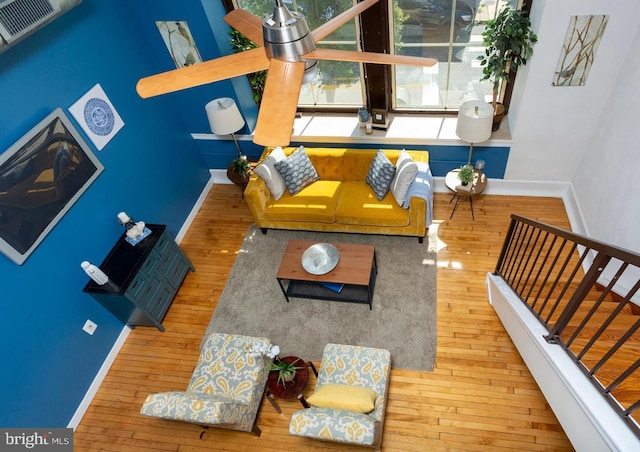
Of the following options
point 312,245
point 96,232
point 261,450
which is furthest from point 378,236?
point 96,232

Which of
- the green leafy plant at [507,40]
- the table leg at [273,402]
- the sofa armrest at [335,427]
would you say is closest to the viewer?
the sofa armrest at [335,427]

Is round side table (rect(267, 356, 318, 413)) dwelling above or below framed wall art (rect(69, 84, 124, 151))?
below

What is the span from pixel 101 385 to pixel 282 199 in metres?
2.59

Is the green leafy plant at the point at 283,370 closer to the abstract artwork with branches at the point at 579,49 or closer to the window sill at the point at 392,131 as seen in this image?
the window sill at the point at 392,131

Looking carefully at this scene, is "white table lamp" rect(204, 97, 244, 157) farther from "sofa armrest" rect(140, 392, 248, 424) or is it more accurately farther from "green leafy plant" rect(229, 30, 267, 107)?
"sofa armrest" rect(140, 392, 248, 424)

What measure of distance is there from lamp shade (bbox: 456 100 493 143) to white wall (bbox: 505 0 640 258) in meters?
0.42

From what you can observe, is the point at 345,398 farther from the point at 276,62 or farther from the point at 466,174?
the point at 466,174

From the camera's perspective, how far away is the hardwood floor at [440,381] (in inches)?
119

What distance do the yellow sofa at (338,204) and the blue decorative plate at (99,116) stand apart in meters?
1.48

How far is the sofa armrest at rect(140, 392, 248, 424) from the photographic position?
258 centimetres

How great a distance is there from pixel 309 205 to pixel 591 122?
294cm

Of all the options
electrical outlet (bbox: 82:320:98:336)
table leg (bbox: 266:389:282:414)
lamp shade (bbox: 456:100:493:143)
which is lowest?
table leg (bbox: 266:389:282:414)

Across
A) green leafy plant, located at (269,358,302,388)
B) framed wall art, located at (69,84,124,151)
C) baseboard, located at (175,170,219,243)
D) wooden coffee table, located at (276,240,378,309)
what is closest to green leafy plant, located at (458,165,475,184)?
wooden coffee table, located at (276,240,378,309)

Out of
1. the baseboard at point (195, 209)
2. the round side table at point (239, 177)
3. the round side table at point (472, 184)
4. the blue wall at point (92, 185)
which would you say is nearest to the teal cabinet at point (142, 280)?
the blue wall at point (92, 185)
